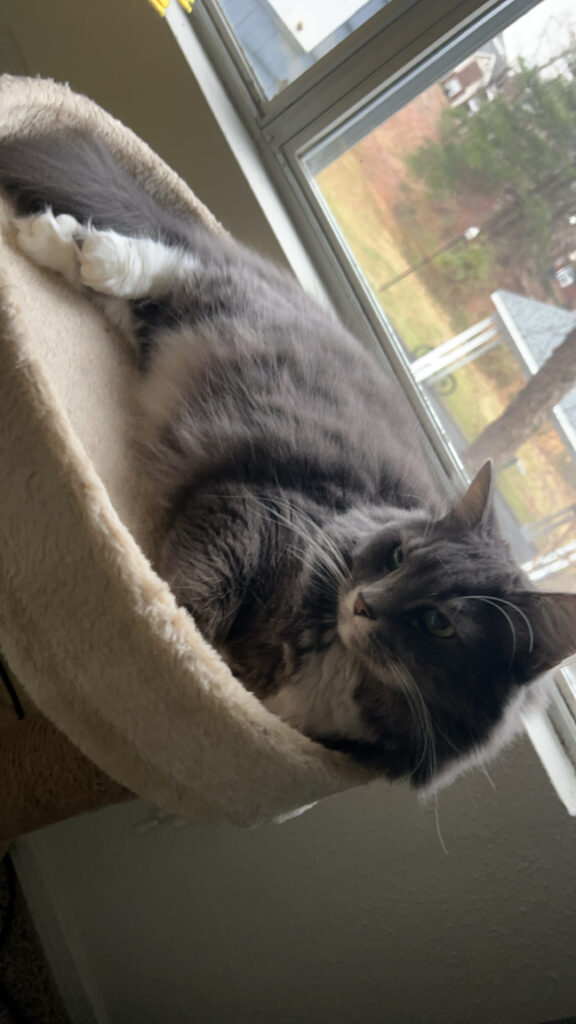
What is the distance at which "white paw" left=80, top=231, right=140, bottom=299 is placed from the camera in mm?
1176

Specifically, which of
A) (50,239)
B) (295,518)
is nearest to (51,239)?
(50,239)

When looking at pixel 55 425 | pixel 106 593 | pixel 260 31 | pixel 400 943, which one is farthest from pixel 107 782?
pixel 260 31

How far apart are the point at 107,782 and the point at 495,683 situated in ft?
1.84

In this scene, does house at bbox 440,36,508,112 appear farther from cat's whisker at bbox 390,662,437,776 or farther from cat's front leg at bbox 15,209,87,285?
cat's whisker at bbox 390,662,437,776

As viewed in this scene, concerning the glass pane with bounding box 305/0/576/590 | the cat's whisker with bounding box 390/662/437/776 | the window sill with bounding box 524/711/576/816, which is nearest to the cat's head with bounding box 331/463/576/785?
the cat's whisker with bounding box 390/662/437/776

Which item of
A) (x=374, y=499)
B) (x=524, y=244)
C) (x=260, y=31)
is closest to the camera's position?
(x=374, y=499)

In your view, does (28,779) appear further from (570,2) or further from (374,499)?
(570,2)

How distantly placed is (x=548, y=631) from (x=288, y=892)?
107cm

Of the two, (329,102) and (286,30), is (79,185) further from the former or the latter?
(286,30)

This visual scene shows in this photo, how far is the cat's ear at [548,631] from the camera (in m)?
0.98

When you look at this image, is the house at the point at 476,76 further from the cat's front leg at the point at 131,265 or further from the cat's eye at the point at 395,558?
the cat's eye at the point at 395,558

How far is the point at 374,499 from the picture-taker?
1.30m

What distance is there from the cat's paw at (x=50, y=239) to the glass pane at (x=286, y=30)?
1.23m

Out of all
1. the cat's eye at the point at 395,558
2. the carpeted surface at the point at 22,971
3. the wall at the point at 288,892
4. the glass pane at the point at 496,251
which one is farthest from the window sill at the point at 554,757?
the carpeted surface at the point at 22,971
